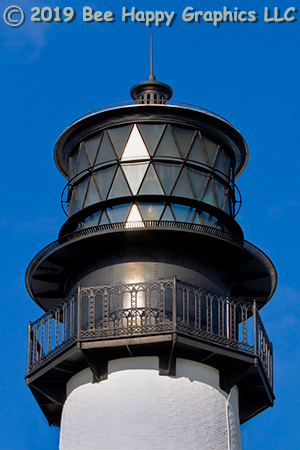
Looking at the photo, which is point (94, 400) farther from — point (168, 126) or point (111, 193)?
point (168, 126)

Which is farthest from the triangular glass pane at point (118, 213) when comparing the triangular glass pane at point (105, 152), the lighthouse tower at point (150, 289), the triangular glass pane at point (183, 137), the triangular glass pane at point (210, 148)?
the triangular glass pane at point (210, 148)

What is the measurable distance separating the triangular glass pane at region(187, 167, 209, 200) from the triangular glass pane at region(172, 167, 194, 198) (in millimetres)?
193

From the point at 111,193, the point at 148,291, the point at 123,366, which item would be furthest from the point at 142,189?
the point at 123,366

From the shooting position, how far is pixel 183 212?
29.5 m

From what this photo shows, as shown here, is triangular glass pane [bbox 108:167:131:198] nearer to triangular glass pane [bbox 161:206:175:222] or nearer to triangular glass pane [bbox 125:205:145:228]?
triangular glass pane [bbox 125:205:145:228]

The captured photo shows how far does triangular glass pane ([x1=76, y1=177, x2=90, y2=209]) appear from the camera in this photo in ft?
100.0

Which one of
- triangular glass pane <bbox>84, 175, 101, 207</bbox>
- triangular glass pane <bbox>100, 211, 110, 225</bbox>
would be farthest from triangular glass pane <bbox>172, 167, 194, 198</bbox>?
triangular glass pane <bbox>84, 175, 101, 207</bbox>

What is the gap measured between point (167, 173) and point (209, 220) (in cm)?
182

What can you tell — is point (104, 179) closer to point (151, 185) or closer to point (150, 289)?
point (151, 185)

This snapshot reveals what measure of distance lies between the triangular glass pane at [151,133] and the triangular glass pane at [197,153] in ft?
3.46

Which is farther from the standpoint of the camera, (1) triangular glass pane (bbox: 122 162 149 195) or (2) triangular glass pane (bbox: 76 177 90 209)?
(2) triangular glass pane (bbox: 76 177 90 209)

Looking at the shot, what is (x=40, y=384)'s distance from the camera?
95.5ft

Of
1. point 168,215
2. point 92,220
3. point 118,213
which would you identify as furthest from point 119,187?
point 168,215

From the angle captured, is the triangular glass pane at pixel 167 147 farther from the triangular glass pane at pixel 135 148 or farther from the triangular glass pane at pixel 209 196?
the triangular glass pane at pixel 209 196
